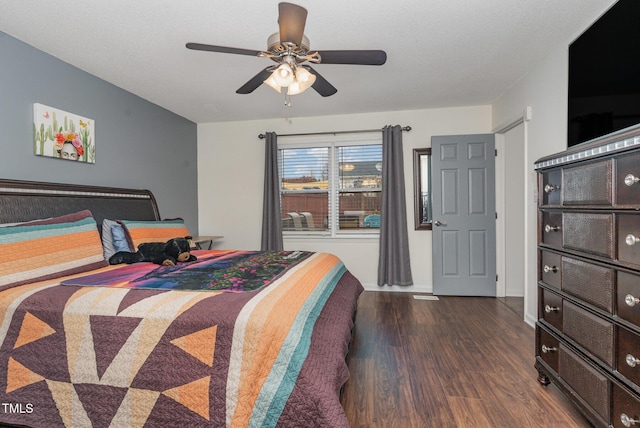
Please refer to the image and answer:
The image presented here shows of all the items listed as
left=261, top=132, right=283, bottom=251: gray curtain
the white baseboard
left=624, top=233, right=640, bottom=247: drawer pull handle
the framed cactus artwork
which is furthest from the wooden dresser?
the framed cactus artwork

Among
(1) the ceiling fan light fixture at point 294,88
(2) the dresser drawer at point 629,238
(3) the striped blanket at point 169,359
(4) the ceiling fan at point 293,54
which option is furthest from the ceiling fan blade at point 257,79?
(2) the dresser drawer at point 629,238

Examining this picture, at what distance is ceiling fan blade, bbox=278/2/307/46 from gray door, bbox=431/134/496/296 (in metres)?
2.90

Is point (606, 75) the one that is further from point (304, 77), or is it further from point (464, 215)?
point (464, 215)

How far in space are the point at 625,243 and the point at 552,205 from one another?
548mm

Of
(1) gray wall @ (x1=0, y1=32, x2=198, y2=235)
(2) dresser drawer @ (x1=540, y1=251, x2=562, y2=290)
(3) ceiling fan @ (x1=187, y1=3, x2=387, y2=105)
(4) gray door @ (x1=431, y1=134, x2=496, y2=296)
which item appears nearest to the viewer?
(3) ceiling fan @ (x1=187, y1=3, x2=387, y2=105)

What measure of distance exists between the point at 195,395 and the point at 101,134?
116 inches

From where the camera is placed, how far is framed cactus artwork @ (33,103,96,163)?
8.64ft

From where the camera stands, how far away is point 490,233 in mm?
4113

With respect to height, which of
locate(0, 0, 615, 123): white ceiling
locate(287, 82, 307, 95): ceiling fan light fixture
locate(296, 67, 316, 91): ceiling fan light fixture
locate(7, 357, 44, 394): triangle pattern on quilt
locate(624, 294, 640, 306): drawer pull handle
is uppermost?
locate(0, 0, 615, 123): white ceiling

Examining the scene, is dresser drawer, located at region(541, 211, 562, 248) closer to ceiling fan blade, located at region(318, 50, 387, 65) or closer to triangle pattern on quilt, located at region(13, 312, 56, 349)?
ceiling fan blade, located at region(318, 50, 387, 65)

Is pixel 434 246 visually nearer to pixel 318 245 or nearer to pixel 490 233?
pixel 490 233

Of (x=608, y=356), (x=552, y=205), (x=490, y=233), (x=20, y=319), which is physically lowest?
(x=608, y=356)

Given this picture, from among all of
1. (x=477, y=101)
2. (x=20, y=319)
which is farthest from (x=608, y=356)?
(x=477, y=101)

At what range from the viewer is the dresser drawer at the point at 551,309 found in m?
1.80
